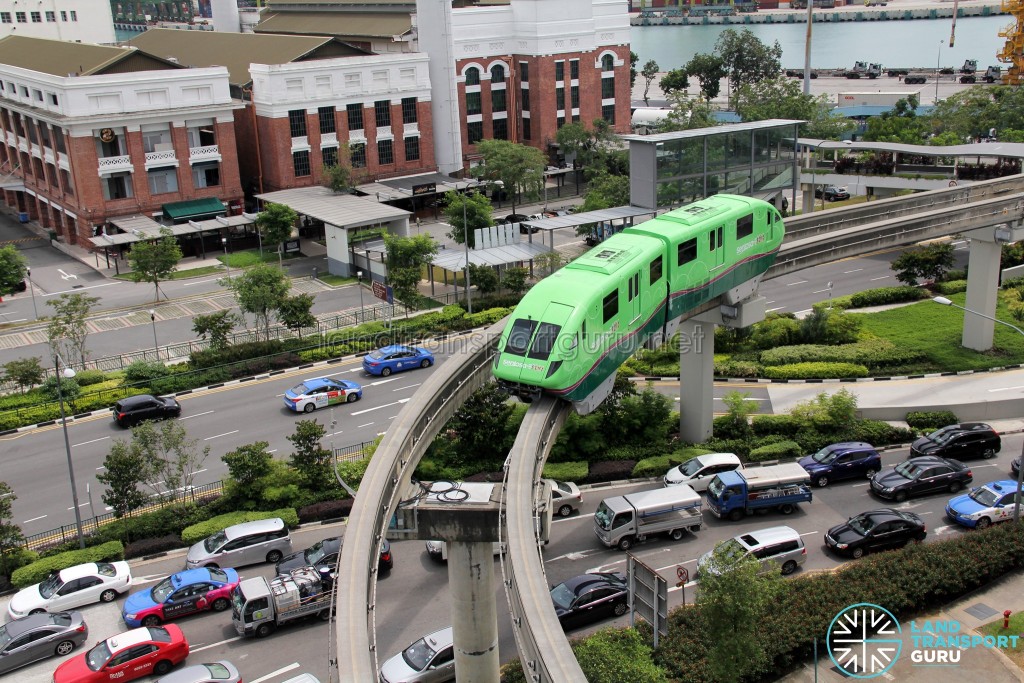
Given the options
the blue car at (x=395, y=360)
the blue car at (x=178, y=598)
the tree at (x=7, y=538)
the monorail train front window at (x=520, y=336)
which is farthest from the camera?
the blue car at (x=395, y=360)

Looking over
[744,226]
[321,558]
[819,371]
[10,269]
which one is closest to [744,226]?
[744,226]

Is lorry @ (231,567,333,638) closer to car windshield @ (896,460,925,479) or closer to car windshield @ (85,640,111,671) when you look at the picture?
car windshield @ (85,640,111,671)

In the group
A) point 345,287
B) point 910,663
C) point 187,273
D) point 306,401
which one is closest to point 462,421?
point 306,401

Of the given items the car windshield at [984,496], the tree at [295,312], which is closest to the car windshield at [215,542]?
the tree at [295,312]

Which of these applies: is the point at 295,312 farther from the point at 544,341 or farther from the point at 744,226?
the point at 544,341

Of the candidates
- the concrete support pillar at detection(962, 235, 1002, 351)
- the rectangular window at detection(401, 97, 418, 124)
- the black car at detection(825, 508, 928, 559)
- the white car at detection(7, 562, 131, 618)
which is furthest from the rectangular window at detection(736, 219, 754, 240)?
the rectangular window at detection(401, 97, 418, 124)

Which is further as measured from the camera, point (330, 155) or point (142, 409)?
point (330, 155)

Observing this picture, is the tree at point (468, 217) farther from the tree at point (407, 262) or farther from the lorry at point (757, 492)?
the lorry at point (757, 492)
